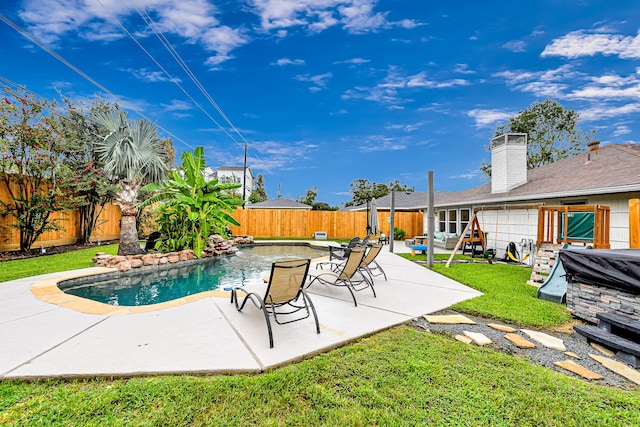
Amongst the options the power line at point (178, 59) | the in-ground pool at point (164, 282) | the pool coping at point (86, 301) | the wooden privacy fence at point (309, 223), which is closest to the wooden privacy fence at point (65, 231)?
the in-ground pool at point (164, 282)

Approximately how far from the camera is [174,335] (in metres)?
3.57

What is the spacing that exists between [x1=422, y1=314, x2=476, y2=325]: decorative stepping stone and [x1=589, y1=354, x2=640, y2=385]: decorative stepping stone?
1333mm

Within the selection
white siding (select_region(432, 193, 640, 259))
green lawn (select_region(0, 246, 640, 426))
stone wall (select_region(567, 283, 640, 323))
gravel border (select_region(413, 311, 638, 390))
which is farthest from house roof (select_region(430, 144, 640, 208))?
green lawn (select_region(0, 246, 640, 426))

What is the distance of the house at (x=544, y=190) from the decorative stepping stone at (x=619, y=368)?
6228 mm

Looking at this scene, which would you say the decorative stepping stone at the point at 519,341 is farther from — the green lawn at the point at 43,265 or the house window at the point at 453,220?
the house window at the point at 453,220

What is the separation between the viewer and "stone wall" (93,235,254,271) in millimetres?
8172

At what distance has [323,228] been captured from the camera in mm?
20188

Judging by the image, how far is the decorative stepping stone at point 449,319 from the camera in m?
4.22

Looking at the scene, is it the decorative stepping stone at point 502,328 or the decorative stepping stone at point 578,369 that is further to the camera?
the decorative stepping stone at point 502,328

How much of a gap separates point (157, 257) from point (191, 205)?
77.8 inches

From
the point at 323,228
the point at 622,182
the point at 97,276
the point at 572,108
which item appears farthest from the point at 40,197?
the point at 572,108

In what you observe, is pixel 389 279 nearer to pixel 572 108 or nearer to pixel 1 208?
pixel 1 208

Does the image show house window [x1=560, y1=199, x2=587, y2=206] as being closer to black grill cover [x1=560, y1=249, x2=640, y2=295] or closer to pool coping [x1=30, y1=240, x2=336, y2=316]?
black grill cover [x1=560, y1=249, x2=640, y2=295]

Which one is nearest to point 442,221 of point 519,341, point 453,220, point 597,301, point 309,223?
point 453,220
